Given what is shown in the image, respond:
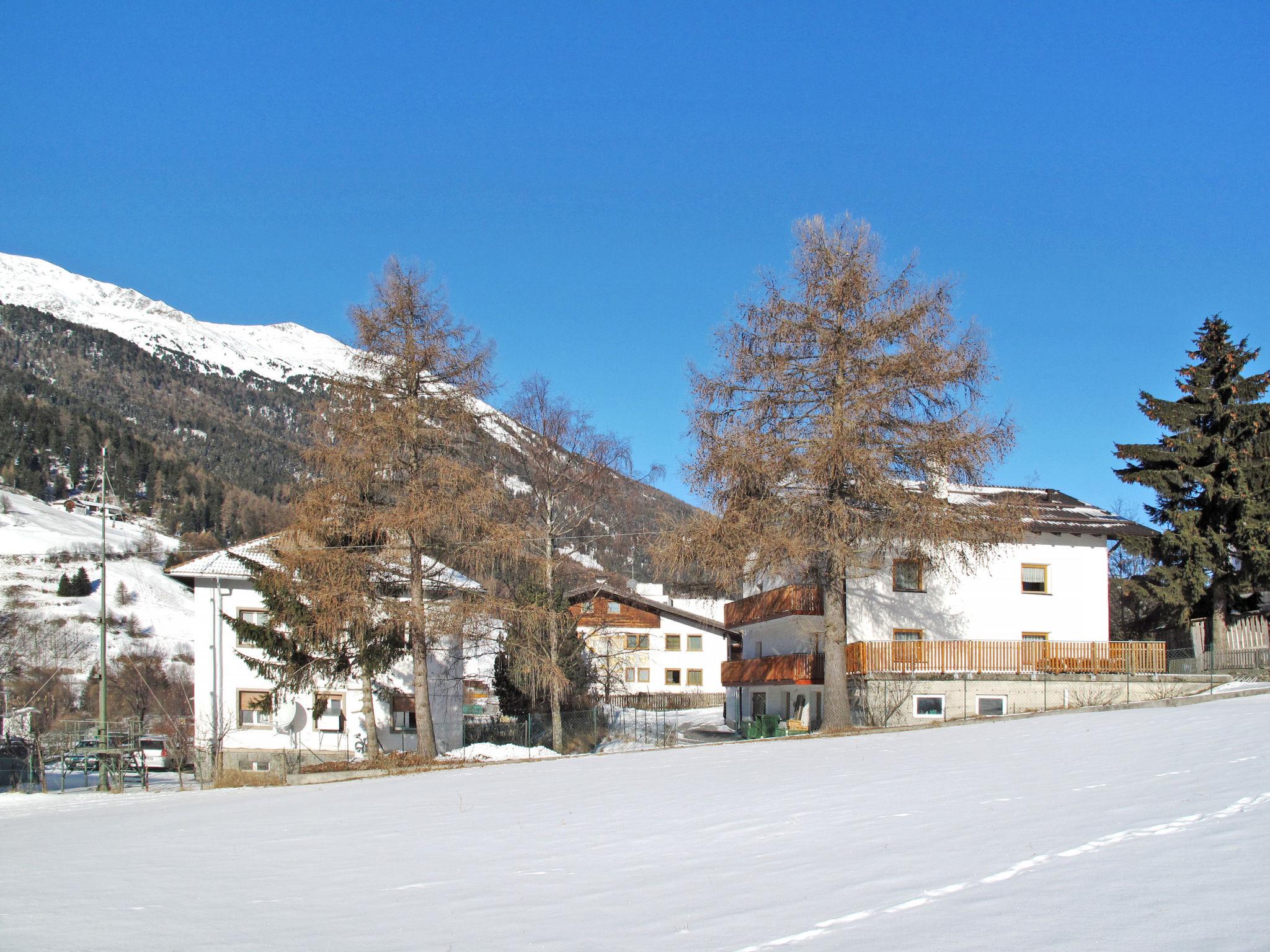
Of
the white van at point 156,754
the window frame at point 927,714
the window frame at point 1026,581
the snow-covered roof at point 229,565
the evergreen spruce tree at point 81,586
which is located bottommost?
the white van at point 156,754

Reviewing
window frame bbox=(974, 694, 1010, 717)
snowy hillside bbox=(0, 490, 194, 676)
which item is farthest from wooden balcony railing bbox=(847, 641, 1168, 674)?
snowy hillside bbox=(0, 490, 194, 676)

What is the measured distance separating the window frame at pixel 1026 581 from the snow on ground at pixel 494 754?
16.5 m

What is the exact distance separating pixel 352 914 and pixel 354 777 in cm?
1844

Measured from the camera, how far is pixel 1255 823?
10.4 metres

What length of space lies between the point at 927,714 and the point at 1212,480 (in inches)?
546

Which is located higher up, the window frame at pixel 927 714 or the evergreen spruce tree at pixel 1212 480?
the evergreen spruce tree at pixel 1212 480

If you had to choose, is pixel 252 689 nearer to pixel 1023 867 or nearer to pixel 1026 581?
pixel 1026 581

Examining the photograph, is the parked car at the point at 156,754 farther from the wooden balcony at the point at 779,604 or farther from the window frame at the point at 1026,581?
the window frame at the point at 1026,581

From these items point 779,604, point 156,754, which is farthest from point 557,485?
point 156,754

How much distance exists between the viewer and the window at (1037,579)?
37.8 metres

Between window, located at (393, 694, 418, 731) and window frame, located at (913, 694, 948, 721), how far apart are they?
700 inches

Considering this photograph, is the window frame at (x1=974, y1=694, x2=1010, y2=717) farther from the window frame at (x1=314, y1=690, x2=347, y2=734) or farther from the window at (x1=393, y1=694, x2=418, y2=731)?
the window frame at (x1=314, y1=690, x2=347, y2=734)

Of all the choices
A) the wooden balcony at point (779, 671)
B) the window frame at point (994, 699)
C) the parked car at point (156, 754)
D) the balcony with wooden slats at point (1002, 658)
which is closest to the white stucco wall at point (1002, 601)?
the wooden balcony at point (779, 671)

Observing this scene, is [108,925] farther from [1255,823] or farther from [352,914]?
[1255,823]
